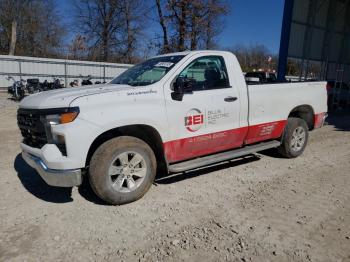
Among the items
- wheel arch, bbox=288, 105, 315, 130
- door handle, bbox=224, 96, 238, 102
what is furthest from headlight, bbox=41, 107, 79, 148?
wheel arch, bbox=288, 105, 315, 130

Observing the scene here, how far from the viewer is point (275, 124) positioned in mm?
5734

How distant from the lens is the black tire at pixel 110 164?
3.75 meters

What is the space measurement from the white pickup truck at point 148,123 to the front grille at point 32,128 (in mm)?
12

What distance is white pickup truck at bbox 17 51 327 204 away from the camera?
3604 millimetres

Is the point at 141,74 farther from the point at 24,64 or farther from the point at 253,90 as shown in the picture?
the point at 24,64

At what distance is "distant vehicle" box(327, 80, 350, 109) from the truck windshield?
15089mm

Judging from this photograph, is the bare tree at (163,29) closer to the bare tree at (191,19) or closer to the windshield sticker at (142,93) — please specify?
the bare tree at (191,19)

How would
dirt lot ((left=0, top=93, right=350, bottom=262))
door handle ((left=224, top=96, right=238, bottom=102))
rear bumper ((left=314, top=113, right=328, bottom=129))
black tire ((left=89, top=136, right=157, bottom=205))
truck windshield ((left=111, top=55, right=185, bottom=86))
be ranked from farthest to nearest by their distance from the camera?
rear bumper ((left=314, top=113, right=328, bottom=129)), door handle ((left=224, top=96, right=238, bottom=102)), truck windshield ((left=111, top=55, right=185, bottom=86)), black tire ((left=89, top=136, right=157, bottom=205)), dirt lot ((left=0, top=93, right=350, bottom=262))

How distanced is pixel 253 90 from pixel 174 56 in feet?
4.72

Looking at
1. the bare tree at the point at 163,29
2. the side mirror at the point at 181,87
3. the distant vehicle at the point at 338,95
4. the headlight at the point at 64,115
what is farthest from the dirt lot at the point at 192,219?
the bare tree at the point at 163,29

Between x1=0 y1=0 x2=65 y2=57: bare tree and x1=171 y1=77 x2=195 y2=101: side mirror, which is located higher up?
x1=0 y1=0 x2=65 y2=57: bare tree

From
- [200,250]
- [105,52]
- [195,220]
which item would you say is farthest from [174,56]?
[105,52]

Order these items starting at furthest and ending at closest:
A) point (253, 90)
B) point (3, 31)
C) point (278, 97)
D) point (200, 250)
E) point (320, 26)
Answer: point (3, 31)
point (320, 26)
point (278, 97)
point (253, 90)
point (200, 250)

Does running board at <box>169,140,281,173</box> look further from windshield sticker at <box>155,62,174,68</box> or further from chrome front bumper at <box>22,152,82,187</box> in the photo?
windshield sticker at <box>155,62,174,68</box>
